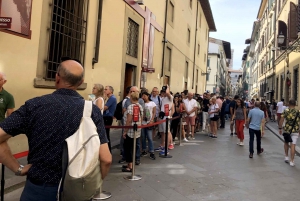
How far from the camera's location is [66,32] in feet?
23.1

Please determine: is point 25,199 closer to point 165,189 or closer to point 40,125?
point 40,125

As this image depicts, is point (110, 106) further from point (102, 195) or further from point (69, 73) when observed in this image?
point (69, 73)

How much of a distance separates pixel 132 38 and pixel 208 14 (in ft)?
65.2

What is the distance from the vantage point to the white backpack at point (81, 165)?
1726mm

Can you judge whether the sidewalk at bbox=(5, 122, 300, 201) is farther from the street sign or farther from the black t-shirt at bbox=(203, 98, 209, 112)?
the black t-shirt at bbox=(203, 98, 209, 112)

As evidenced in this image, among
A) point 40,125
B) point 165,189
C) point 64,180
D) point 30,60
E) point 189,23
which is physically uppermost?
point 189,23

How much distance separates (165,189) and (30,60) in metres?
3.76

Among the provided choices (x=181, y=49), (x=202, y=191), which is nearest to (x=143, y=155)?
(x=202, y=191)

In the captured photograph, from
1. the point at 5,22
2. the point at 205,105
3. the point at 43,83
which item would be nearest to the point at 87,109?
the point at 5,22

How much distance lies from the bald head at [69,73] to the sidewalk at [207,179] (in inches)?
108

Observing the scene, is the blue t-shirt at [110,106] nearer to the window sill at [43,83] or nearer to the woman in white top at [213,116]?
the window sill at [43,83]

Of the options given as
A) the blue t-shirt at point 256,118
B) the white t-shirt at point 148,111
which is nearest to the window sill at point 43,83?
the white t-shirt at point 148,111

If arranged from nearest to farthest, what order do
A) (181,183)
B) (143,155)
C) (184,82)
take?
(181,183)
(143,155)
(184,82)

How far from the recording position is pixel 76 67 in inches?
75.7
